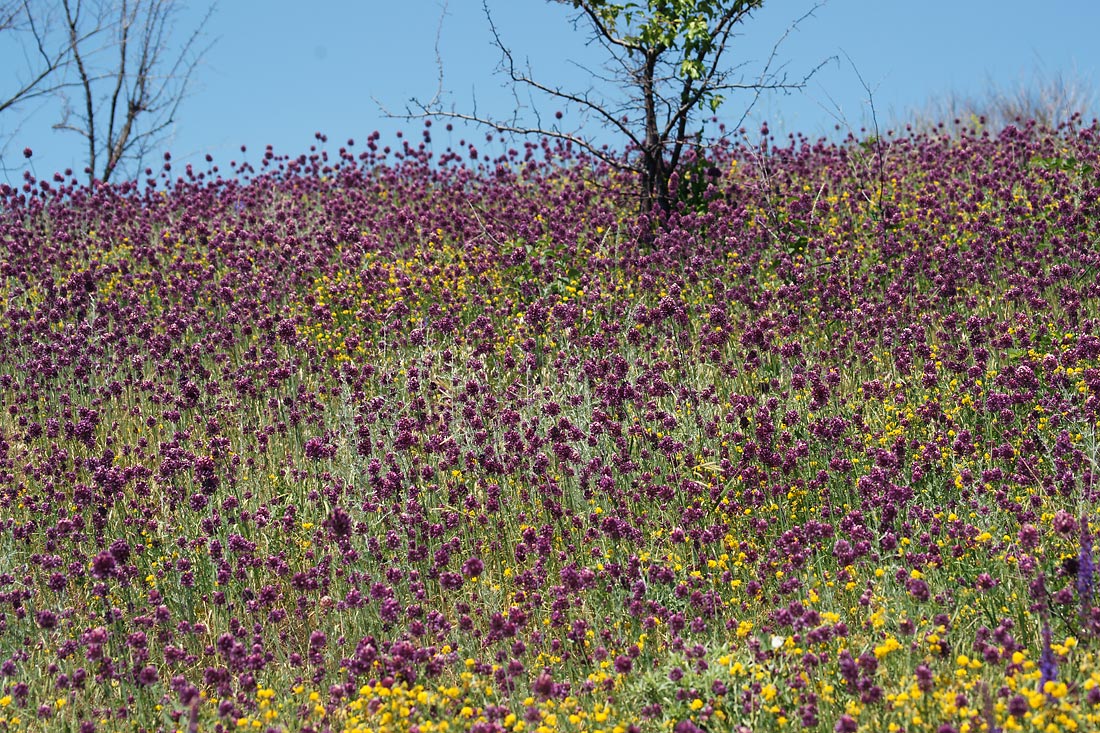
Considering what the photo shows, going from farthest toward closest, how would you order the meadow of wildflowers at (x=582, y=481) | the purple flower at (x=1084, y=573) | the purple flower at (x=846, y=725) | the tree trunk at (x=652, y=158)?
the tree trunk at (x=652, y=158)
the meadow of wildflowers at (x=582, y=481)
the purple flower at (x=1084, y=573)
the purple flower at (x=846, y=725)

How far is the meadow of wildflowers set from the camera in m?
4.54

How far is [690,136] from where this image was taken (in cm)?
1260

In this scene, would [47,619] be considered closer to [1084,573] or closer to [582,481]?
[582,481]

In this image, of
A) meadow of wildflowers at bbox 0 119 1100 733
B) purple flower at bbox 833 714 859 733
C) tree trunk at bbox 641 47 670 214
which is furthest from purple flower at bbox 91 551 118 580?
tree trunk at bbox 641 47 670 214

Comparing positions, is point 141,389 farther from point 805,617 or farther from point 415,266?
point 805,617

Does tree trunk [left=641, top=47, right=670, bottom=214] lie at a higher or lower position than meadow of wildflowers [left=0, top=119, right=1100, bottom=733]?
higher

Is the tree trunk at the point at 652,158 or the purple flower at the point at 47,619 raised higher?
the tree trunk at the point at 652,158

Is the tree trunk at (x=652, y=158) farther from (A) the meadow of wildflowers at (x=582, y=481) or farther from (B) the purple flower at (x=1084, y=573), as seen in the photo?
(B) the purple flower at (x=1084, y=573)

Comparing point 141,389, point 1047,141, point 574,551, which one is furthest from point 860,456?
point 1047,141

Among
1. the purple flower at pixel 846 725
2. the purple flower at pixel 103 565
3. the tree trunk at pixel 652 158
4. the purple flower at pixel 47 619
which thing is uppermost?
the tree trunk at pixel 652 158

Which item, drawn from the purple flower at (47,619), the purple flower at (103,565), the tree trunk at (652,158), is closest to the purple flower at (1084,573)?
the purple flower at (103,565)

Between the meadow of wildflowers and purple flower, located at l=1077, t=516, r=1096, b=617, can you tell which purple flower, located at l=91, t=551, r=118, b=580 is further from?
purple flower, located at l=1077, t=516, r=1096, b=617

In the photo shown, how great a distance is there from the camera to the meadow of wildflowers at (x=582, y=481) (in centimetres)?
454

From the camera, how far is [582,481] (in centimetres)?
662
